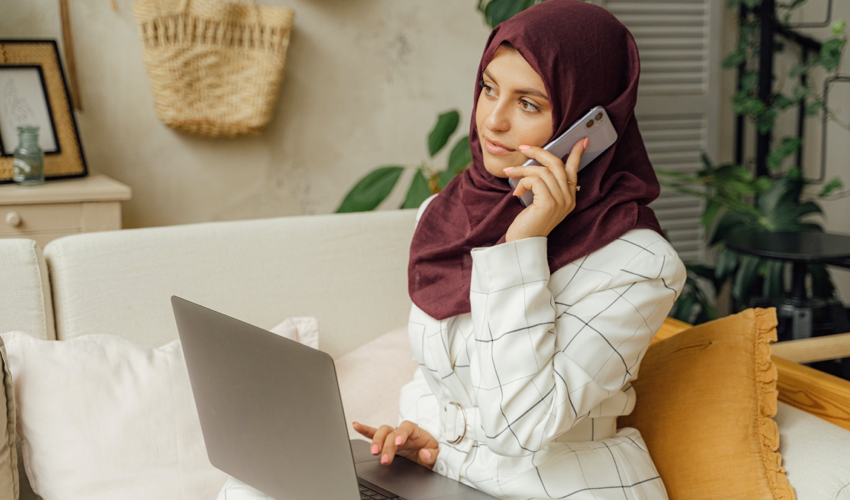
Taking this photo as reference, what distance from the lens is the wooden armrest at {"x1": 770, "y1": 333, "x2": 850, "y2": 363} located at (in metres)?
1.59

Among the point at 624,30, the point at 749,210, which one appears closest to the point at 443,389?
the point at 624,30

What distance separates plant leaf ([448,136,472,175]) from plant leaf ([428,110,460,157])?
0.16 feet

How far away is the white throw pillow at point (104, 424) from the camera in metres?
1.32

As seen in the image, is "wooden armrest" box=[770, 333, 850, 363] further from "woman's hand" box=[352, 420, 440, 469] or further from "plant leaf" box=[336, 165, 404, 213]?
"plant leaf" box=[336, 165, 404, 213]

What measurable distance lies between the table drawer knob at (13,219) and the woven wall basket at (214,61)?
0.67 metres

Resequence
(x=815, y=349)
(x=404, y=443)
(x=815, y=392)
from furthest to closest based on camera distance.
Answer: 1. (x=815, y=349)
2. (x=815, y=392)
3. (x=404, y=443)

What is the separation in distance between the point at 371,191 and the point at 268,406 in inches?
50.9

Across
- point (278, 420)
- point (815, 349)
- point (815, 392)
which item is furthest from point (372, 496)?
point (815, 349)

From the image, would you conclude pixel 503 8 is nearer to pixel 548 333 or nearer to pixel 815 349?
pixel 815 349

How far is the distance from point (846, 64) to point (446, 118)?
2426mm

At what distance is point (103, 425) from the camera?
1.34 metres

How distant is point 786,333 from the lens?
248 cm

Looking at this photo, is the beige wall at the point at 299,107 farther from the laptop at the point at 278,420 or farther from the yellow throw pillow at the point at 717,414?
the yellow throw pillow at the point at 717,414

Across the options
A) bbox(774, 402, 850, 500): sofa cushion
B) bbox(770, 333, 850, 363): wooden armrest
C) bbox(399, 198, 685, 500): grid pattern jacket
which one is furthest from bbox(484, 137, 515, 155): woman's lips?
bbox(770, 333, 850, 363): wooden armrest
